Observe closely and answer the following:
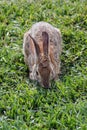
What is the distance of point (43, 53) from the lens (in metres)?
6.18

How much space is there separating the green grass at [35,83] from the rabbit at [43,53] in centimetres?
13

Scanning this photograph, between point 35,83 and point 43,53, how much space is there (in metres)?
0.50

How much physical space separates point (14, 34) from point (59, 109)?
238 centimetres

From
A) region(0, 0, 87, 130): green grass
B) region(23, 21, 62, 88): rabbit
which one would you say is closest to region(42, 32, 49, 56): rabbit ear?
region(23, 21, 62, 88): rabbit

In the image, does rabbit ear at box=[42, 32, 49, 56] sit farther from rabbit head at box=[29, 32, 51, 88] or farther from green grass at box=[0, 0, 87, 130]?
green grass at box=[0, 0, 87, 130]

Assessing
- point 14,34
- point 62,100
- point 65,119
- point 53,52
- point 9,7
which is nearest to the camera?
point 65,119

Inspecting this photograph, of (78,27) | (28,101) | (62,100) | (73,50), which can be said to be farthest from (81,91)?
(78,27)

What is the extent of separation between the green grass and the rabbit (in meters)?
0.13

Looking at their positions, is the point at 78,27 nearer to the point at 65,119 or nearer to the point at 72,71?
the point at 72,71

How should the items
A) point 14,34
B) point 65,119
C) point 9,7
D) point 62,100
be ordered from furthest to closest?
point 9,7 < point 14,34 < point 62,100 < point 65,119

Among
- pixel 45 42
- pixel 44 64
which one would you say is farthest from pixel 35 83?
pixel 45 42

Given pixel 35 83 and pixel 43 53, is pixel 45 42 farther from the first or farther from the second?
pixel 35 83

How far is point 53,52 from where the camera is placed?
22.1 feet

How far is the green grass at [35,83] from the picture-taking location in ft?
18.9
